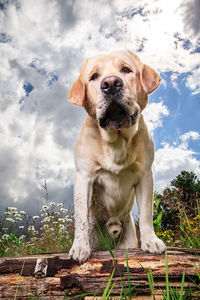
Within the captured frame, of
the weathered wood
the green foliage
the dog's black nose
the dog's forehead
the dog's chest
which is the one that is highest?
the green foliage

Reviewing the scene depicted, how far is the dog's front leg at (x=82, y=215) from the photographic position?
96.1 inches

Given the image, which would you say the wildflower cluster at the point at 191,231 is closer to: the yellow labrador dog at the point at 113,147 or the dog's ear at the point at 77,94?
the yellow labrador dog at the point at 113,147

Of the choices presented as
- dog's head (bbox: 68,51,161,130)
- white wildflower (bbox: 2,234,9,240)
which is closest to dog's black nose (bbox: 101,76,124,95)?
dog's head (bbox: 68,51,161,130)

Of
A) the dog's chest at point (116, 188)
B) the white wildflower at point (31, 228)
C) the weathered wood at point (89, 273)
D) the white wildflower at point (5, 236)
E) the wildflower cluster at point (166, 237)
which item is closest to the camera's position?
the weathered wood at point (89, 273)

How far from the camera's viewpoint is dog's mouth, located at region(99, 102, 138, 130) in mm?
2512

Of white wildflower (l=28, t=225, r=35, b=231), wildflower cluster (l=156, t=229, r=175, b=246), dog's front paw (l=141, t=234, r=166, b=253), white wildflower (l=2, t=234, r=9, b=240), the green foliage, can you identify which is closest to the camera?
dog's front paw (l=141, t=234, r=166, b=253)

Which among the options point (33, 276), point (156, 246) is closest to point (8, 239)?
point (33, 276)

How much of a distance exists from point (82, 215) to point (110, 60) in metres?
1.54

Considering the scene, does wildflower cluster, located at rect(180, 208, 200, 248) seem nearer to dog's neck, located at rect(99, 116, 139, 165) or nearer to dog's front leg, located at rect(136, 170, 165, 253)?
dog's front leg, located at rect(136, 170, 165, 253)

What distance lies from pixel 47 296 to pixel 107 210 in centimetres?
120

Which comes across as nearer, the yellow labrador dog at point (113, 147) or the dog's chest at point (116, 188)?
the yellow labrador dog at point (113, 147)

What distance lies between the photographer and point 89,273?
7.42 feet

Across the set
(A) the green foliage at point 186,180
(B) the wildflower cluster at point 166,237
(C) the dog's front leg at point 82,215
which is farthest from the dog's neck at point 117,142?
(A) the green foliage at point 186,180

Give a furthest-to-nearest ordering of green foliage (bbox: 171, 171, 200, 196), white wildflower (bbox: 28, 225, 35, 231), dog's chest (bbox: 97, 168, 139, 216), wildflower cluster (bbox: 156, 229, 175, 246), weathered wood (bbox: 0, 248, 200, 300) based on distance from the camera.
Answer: green foliage (bbox: 171, 171, 200, 196) < white wildflower (bbox: 28, 225, 35, 231) < wildflower cluster (bbox: 156, 229, 175, 246) < dog's chest (bbox: 97, 168, 139, 216) < weathered wood (bbox: 0, 248, 200, 300)
